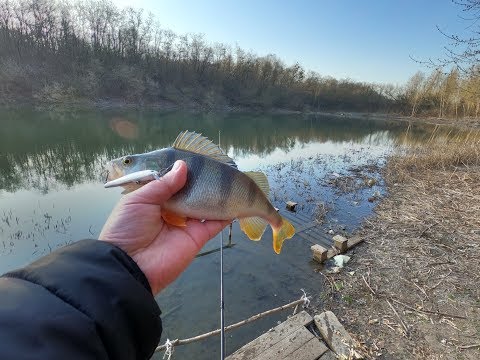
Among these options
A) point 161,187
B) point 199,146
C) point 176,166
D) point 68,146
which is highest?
point 199,146

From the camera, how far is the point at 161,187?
2.09 m

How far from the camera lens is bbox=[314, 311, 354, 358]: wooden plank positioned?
390 centimetres

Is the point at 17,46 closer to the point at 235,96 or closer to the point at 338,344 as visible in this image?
the point at 235,96

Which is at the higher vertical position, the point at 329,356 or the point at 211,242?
the point at 329,356

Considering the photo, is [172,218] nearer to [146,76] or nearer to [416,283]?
[416,283]

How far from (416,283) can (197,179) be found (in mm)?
5527

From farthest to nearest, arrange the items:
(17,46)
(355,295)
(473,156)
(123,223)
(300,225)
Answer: (17,46) < (473,156) < (300,225) < (355,295) < (123,223)

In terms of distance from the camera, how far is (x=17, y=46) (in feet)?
142

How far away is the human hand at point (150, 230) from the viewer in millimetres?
1975

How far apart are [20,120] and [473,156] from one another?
33983 millimetres

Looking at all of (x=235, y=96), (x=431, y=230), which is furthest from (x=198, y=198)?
(x=235, y=96)

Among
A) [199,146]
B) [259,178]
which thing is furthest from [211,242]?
[199,146]

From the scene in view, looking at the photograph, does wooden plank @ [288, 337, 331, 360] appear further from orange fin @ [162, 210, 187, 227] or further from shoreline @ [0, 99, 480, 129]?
shoreline @ [0, 99, 480, 129]

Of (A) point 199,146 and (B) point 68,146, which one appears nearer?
(A) point 199,146
